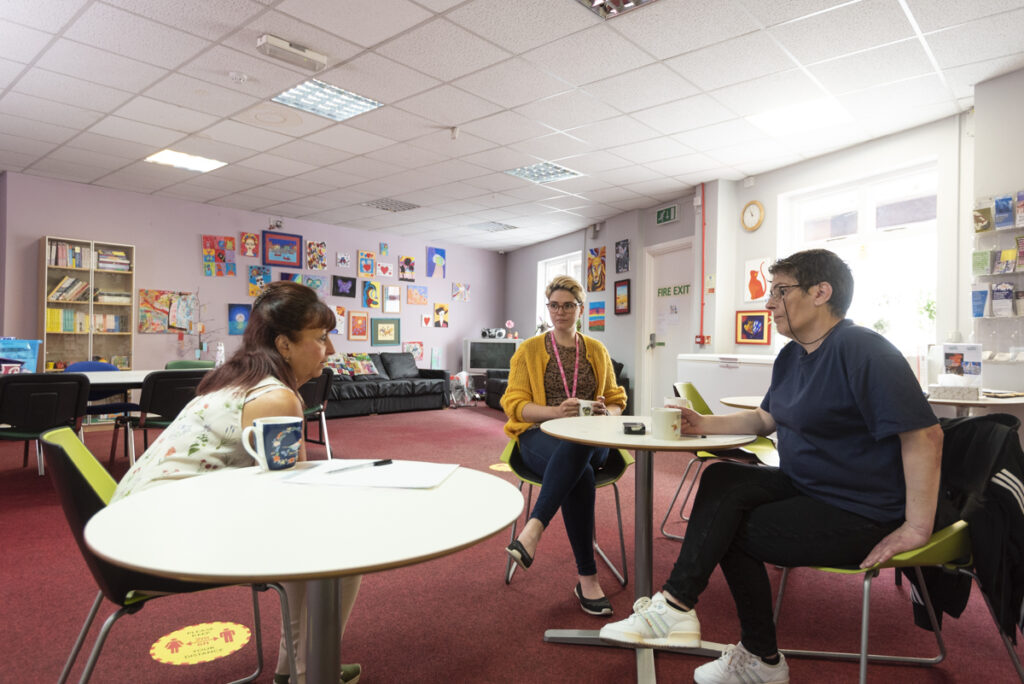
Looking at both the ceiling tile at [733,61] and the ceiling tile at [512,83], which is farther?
the ceiling tile at [512,83]

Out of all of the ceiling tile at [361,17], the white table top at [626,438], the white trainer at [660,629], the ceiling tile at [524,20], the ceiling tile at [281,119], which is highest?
the ceiling tile at [524,20]

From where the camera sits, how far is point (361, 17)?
9.84ft

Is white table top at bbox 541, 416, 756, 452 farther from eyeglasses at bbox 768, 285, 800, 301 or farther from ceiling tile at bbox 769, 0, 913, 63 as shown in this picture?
ceiling tile at bbox 769, 0, 913, 63

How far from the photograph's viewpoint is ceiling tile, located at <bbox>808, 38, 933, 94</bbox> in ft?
10.8

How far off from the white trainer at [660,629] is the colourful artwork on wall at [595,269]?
6440 mm

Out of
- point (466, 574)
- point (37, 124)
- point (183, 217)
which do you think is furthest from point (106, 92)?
point (466, 574)

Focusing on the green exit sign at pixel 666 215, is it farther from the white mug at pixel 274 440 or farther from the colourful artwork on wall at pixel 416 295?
the white mug at pixel 274 440

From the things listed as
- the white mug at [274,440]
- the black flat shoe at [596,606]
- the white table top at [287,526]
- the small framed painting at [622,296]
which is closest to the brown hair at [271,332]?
the white mug at [274,440]

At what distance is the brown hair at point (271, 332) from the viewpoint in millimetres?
1399

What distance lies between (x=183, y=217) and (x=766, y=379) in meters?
6.55

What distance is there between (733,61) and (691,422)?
2664 millimetres

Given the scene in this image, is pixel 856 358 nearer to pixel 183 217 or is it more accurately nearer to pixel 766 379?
pixel 766 379

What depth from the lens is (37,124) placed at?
4516mm

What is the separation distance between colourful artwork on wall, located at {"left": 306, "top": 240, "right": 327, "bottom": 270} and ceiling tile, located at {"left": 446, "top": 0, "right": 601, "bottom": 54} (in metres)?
5.34
